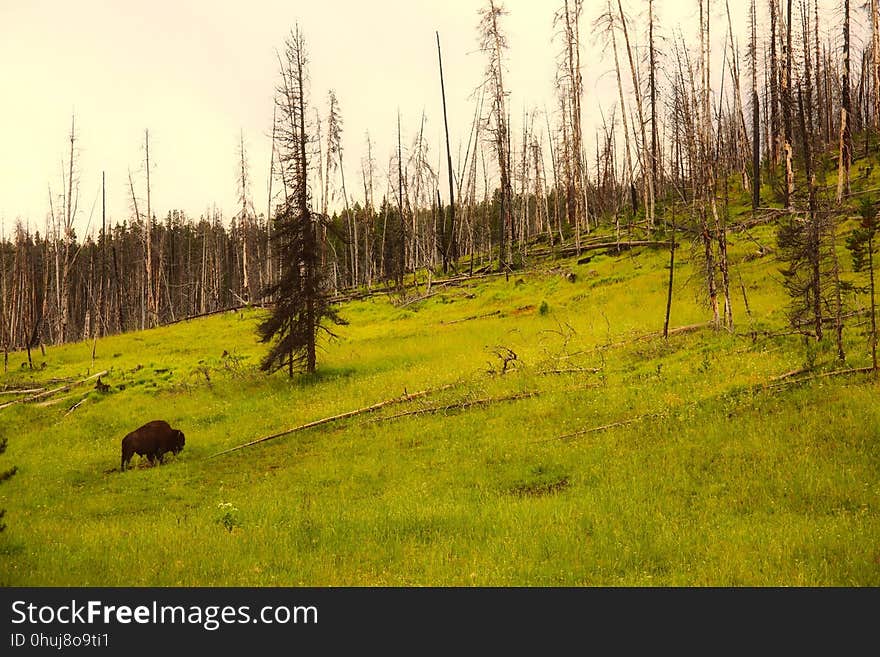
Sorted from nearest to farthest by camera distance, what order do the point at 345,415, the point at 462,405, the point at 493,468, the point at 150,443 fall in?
the point at 493,468 → the point at 150,443 → the point at 462,405 → the point at 345,415

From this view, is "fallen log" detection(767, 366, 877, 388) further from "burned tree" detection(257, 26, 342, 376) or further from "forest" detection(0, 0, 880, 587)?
"burned tree" detection(257, 26, 342, 376)

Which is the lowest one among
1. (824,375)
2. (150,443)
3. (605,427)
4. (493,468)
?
(493,468)

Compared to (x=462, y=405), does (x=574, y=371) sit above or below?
above

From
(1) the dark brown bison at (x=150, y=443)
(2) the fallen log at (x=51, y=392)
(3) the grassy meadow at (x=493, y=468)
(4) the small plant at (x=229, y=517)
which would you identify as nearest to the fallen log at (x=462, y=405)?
(3) the grassy meadow at (x=493, y=468)

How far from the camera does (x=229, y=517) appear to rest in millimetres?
10703

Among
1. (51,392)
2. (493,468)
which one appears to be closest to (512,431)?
(493,468)

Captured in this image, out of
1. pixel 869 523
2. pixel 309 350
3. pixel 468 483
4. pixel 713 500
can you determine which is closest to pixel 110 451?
pixel 309 350

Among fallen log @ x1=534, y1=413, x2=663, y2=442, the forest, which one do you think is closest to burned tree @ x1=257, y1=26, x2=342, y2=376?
the forest

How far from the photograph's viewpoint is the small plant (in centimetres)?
1051

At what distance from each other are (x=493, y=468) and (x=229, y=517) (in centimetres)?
551

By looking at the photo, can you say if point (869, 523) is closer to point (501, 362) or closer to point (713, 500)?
point (713, 500)

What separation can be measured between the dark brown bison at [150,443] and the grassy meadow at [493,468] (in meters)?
0.47

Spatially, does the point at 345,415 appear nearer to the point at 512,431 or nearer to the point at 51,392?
the point at 512,431

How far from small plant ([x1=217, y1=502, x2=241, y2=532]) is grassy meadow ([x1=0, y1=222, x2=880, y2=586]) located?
82mm
